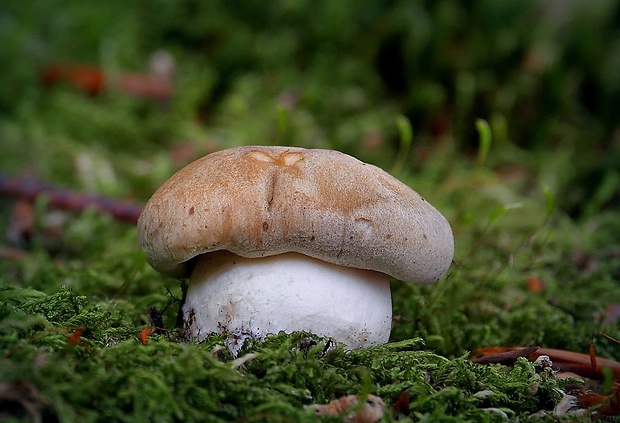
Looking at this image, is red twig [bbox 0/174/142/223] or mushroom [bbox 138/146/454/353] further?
red twig [bbox 0/174/142/223]

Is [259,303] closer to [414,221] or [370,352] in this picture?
[370,352]

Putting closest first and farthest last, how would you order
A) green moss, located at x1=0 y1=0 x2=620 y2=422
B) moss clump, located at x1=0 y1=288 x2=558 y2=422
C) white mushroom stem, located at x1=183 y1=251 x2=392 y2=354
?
moss clump, located at x1=0 y1=288 x2=558 y2=422 < green moss, located at x1=0 y1=0 x2=620 y2=422 < white mushroom stem, located at x1=183 y1=251 x2=392 y2=354

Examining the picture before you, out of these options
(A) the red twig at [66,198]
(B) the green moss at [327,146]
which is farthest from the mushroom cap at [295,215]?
(A) the red twig at [66,198]

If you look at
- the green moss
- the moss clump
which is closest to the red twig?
the green moss

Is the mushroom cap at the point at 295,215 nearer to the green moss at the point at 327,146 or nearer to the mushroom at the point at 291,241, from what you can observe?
the mushroom at the point at 291,241

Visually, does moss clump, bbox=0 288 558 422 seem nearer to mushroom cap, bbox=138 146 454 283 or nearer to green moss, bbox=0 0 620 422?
green moss, bbox=0 0 620 422

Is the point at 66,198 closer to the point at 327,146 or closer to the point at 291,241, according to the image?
the point at 327,146

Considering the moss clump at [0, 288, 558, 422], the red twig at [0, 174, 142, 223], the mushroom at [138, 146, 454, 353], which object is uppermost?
the mushroom at [138, 146, 454, 353]
